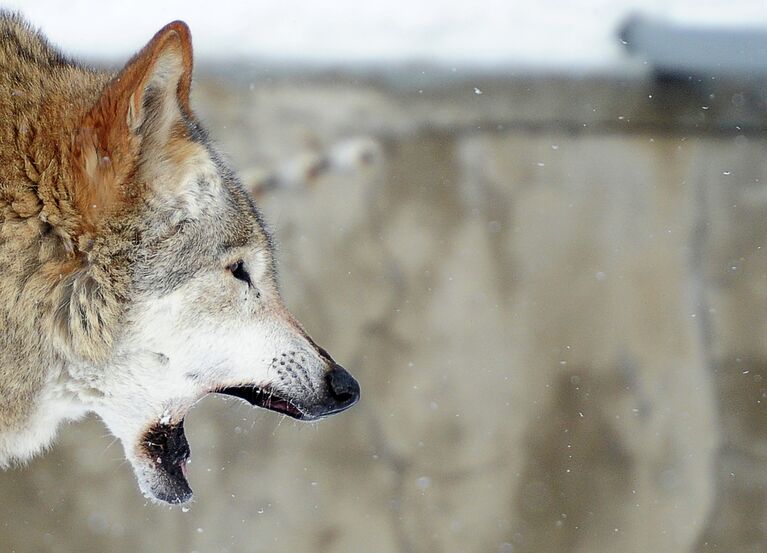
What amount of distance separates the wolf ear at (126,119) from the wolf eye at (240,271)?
30 centimetres

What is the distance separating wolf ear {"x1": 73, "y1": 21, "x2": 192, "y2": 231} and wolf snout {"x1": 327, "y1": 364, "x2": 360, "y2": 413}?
66 cm

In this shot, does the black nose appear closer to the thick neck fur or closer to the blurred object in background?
the thick neck fur

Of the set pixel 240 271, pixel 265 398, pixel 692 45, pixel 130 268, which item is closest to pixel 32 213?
pixel 130 268

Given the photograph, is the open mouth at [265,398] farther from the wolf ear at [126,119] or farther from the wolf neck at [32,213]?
the wolf ear at [126,119]

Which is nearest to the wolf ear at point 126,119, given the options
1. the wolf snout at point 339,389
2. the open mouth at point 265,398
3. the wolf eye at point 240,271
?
the wolf eye at point 240,271

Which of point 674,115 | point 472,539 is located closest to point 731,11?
point 674,115

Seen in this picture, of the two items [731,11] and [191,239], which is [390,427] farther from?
[731,11]

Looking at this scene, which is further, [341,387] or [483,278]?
[483,278]

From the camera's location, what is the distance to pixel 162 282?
1.45m

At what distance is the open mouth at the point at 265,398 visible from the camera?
171 centimetres

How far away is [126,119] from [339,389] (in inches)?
31.5

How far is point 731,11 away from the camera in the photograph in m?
2.89

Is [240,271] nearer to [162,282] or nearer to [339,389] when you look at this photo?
[162,282]

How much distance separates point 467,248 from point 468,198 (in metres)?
0.21
